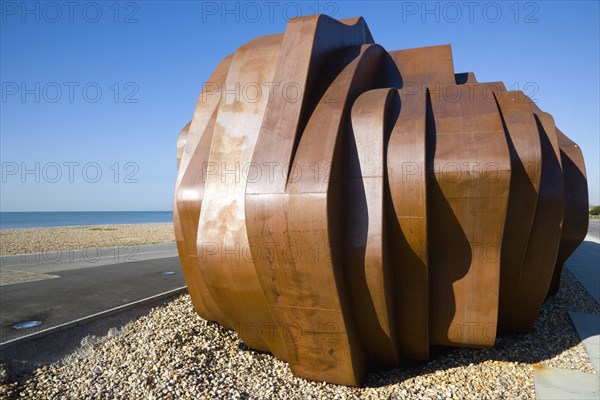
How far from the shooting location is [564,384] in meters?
A: 5.97

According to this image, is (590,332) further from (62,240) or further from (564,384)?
(62,240)

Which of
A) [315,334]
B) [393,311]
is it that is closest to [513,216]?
[393,311]

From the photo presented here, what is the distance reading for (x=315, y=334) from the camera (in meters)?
5.73

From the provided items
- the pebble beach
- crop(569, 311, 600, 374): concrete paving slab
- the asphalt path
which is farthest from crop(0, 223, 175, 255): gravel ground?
crop(569, 311, 600, 374): concrete paving slab

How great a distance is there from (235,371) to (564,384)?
503 cm

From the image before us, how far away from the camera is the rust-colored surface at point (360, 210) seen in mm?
5516

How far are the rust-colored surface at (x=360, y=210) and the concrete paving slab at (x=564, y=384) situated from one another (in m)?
1.02

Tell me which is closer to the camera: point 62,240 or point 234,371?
point 234,371

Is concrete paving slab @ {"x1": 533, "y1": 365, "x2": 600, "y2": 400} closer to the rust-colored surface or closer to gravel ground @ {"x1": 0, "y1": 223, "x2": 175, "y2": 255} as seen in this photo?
the rust-colored surface

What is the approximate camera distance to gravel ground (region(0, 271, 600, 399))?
19.4 feet

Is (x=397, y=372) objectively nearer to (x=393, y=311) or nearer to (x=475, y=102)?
(x=393, y=311)

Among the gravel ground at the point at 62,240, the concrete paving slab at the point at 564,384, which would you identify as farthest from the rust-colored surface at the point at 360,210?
the gravel ground at the point at 62,240

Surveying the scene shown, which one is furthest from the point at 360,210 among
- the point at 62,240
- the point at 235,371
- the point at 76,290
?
the point at 62,240

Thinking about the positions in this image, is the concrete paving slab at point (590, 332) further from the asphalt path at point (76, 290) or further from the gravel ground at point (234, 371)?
the asphalt path at point (76, 290)
